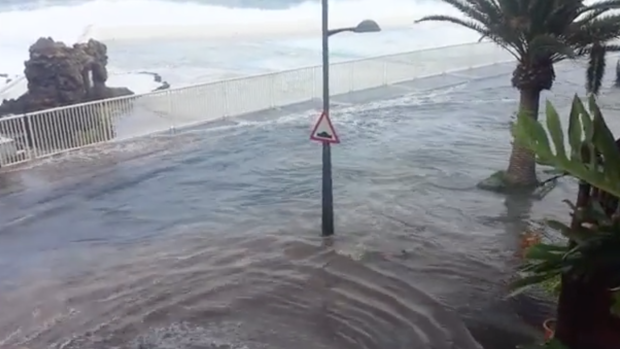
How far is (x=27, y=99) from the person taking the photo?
82.3 feet

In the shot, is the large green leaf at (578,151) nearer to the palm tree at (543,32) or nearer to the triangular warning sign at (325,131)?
the triangular warning sign at (325,131)

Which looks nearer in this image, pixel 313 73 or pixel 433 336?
pixel 433 336

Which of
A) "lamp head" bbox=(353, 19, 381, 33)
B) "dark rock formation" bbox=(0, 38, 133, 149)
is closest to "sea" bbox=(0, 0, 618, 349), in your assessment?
"lamp head" bbox=(353, 19, 381, 33)

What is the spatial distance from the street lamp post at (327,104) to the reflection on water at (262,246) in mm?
398

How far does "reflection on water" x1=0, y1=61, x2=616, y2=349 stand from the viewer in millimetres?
8555

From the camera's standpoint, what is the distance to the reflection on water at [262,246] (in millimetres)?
8555

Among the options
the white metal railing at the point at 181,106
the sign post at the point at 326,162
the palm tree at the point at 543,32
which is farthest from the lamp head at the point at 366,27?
the white metal railing at the point at 181,106

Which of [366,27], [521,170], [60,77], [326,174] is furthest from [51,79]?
[521,170]

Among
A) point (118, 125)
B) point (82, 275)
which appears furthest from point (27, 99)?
point (82, 275)

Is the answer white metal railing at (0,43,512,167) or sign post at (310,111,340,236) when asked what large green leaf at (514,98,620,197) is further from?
white metal railing at (0,43,512,167)

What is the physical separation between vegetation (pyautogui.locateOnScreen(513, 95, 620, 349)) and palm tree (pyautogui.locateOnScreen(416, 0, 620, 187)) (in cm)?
765

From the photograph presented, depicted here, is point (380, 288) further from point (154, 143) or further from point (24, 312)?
point (154, 143)

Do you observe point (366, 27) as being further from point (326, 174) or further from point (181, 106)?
point (181, 106)

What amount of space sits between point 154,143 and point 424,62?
1391 cm
